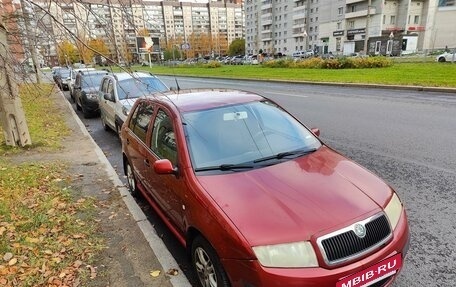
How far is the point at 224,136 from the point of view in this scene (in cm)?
335

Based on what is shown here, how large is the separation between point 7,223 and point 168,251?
209cm

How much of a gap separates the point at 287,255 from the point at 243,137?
1444 millimetres

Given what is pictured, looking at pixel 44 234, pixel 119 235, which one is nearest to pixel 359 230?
pixel 119 235

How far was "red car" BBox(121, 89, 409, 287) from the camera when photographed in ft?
7.19

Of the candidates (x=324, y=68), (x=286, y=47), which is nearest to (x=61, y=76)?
(x=324, y=68)

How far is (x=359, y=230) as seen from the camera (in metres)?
2.31

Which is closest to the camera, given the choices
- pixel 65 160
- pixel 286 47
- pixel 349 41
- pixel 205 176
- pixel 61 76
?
pixel 205 176

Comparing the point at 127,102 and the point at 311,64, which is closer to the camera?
the point at 127,102

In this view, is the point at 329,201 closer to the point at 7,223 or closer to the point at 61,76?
the point at 7,223

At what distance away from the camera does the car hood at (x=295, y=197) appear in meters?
2.27

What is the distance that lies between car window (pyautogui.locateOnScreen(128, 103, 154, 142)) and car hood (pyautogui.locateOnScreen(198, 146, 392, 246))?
65.1 inches

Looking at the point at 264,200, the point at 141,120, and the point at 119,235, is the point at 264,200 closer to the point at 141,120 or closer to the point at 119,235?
the point at 119,235

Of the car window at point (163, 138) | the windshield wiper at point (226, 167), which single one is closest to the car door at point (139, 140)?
the car window at point (163, 138)

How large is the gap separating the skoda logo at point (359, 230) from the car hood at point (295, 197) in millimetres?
51
